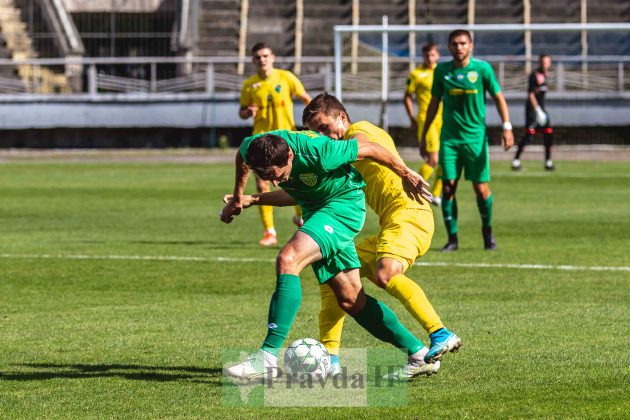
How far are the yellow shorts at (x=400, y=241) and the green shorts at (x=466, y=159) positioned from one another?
237 inches

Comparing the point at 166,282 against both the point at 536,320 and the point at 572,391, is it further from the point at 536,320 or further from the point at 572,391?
the point at 572,391

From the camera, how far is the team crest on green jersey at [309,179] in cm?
709

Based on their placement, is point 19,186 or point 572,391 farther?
point 19,186

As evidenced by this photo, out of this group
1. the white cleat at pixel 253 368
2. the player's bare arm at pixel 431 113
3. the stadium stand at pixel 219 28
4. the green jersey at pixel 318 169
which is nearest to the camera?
the white cleat at pixel 253 368

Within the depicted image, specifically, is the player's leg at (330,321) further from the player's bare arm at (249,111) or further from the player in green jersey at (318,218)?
the player's bare arm at (249,111)

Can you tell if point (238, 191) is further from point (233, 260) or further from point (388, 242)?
point (233, 260)

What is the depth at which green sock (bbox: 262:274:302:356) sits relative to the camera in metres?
6.94

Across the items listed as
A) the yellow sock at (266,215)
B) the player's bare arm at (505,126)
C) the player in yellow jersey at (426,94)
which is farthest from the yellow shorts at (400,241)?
the player in yellow jersey at (426,94)

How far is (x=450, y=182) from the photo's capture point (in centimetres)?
1428

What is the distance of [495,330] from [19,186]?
57.3ft

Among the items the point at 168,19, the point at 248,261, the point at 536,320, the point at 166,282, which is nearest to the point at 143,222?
the point at 248,261

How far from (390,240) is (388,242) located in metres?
0.02

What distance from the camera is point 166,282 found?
1181 cm

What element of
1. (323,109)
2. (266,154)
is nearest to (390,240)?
(323,109)
